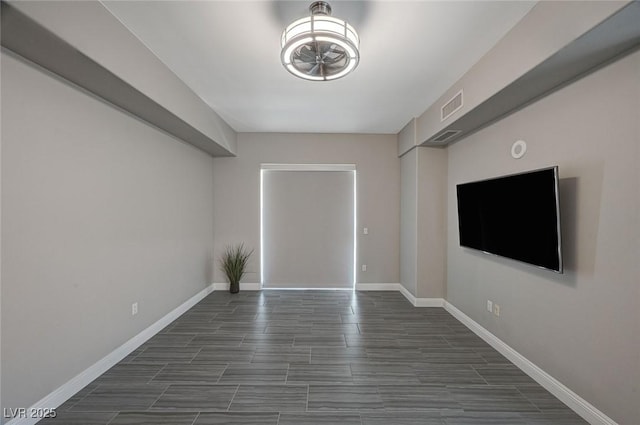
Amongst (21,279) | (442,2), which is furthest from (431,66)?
(21,279)

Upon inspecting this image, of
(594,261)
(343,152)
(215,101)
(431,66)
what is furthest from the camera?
(343,152)

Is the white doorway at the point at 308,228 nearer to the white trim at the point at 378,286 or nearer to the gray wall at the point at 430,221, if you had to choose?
the white trim at the point at 378,286

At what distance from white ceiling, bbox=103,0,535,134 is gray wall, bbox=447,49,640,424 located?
2.58 ft

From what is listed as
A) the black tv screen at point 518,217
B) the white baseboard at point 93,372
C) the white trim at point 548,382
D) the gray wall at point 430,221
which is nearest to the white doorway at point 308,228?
the gray wall at point 430,221

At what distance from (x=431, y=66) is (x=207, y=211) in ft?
12.8

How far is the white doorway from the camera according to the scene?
496 centimetres

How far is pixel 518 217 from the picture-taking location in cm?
231

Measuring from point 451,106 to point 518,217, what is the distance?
141cm

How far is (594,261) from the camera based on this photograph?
1.82 m

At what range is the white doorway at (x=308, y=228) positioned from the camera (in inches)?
195

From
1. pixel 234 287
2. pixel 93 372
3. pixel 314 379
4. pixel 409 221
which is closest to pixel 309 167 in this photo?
pixel 409 221

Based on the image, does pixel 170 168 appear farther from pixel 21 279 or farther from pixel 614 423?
pixel 614 423

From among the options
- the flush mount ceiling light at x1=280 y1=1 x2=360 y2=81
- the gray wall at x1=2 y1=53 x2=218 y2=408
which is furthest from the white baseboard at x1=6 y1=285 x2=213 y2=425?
the flush mount ceiling light at x1=280 y1=1 x2=360 y2=81

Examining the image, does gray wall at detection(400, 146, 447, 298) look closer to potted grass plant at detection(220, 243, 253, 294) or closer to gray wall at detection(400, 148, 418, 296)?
gray wall at detection(400, 148, 418, 296)
